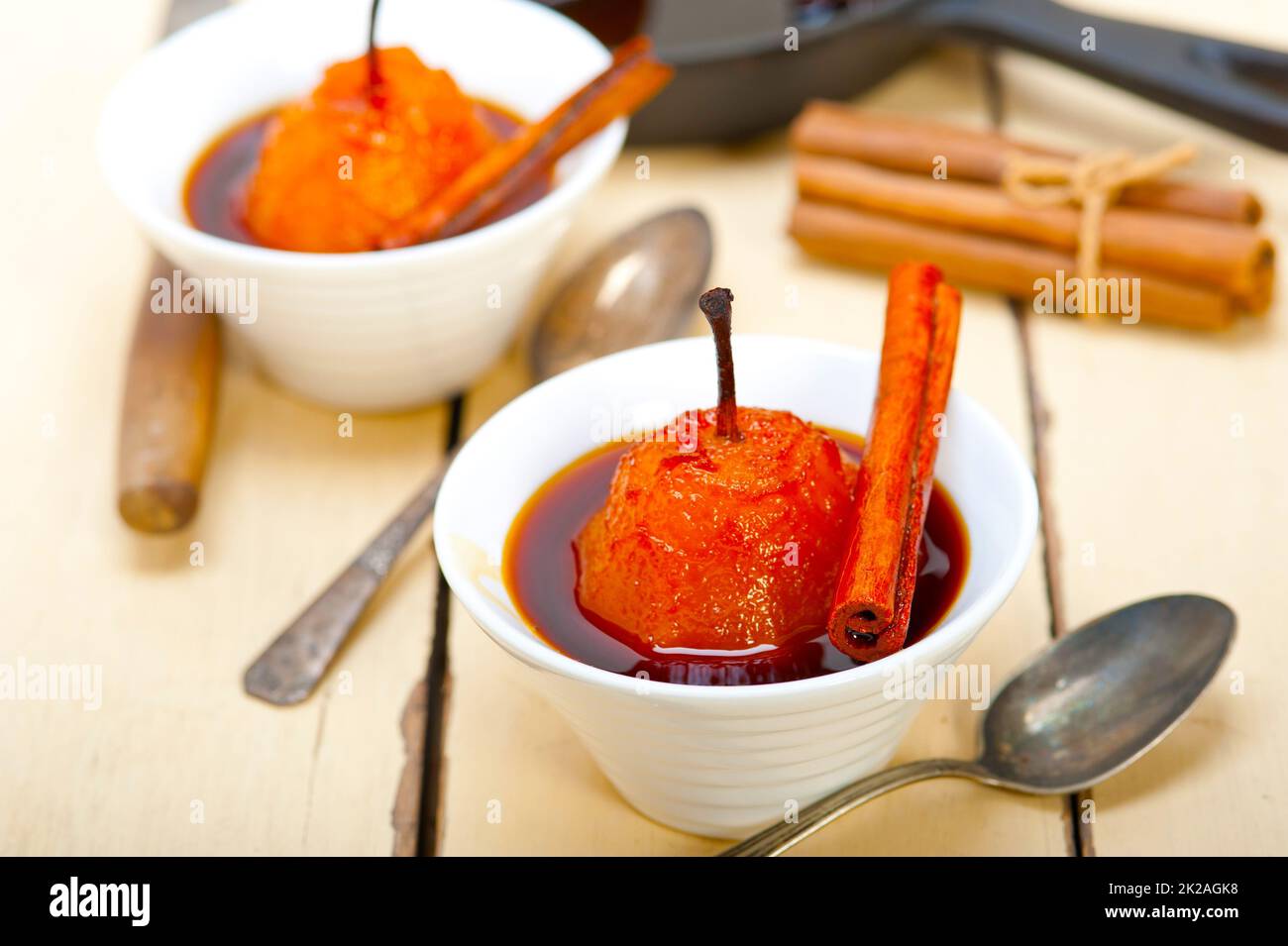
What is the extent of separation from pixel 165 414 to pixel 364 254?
0.34 metres

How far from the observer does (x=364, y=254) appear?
5.26ft

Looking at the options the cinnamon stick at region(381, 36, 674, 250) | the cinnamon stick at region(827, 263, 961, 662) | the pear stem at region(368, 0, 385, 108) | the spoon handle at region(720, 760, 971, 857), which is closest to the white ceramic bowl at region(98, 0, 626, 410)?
the cinnamon stick at region(381, 36, 674, 250)

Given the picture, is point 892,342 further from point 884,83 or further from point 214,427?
point 884,83

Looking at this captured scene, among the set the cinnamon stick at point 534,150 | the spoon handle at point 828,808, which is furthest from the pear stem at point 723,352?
the cinnamon stick at point 534,150

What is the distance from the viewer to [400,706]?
1.49m

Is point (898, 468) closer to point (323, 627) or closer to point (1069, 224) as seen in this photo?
point (323, 627)

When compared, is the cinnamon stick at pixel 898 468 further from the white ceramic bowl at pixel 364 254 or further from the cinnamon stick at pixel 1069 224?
the cinnamon stick at pixel 1069 224

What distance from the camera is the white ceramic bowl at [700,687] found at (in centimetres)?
110

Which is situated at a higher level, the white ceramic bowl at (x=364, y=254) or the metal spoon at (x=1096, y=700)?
the white ceramic bowl at (x=364, y=254)

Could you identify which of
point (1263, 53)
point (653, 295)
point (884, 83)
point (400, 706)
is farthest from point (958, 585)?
point (884, 83)

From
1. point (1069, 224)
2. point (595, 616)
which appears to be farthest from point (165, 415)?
point (1069, 224)

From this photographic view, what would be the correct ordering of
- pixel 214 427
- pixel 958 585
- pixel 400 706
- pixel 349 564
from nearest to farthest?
1. pixel 958 585
2. pixel 400 706
3. pixel 349 564
4. pixel 214 427

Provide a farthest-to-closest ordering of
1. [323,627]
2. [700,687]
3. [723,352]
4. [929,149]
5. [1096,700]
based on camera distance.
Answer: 1. [929,149]
2. [323,627]
3. [1096,700]
4. [723,352]
5. [700,687]

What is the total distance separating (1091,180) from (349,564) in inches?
44.1
